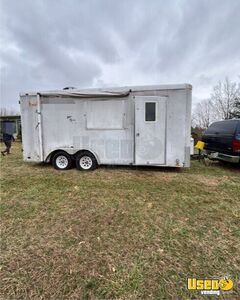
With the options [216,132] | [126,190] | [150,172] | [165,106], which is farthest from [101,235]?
[216,132]

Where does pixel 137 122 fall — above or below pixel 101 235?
above

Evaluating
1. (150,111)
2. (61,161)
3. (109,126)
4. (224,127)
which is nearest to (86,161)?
(61,161)

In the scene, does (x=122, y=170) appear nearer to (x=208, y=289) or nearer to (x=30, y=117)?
(x=30, y=117)

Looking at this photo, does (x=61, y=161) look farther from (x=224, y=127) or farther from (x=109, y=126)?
(x=224, y=127)

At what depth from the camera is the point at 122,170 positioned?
5.89 meters

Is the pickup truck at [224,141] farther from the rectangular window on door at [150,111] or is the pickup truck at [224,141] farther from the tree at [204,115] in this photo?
the tree at [204,115]

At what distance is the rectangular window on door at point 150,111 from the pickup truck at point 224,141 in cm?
252

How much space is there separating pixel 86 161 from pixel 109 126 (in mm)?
1380

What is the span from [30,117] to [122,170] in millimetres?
3410

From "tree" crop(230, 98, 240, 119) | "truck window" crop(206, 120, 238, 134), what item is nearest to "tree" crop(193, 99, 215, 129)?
"tree" crop(230, 98, 240, 119)

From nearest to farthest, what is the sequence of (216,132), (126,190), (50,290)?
→ (50,290) < (126,190) < (216,132)

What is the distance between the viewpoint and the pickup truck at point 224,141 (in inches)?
214

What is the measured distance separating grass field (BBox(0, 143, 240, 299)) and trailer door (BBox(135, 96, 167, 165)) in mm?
1019

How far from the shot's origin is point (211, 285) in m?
1.78
